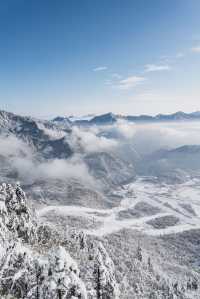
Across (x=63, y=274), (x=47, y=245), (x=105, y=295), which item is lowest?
(x=47, y=245)

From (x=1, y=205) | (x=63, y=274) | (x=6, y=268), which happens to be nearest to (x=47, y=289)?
(x=63, y=274)

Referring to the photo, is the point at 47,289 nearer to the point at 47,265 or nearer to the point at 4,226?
the point at 47,265

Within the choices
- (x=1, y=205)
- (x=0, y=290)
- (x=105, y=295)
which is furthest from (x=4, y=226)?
(x=105, y=295)

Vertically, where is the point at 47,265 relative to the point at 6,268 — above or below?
above

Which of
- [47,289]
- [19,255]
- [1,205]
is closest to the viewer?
[47,289]

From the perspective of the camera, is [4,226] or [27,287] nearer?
[27,287]

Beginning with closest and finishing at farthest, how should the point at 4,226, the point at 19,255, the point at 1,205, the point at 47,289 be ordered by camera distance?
the point at 47,289 → the point at 19,255 → the point at 4,226 → the point at 1,205

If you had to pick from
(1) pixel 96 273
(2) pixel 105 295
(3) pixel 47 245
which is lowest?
(3) pixel 47 245

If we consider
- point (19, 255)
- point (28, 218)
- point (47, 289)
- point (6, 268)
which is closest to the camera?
point (47, 289)

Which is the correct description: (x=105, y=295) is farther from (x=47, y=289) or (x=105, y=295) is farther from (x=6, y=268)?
(x=6, y=268)
